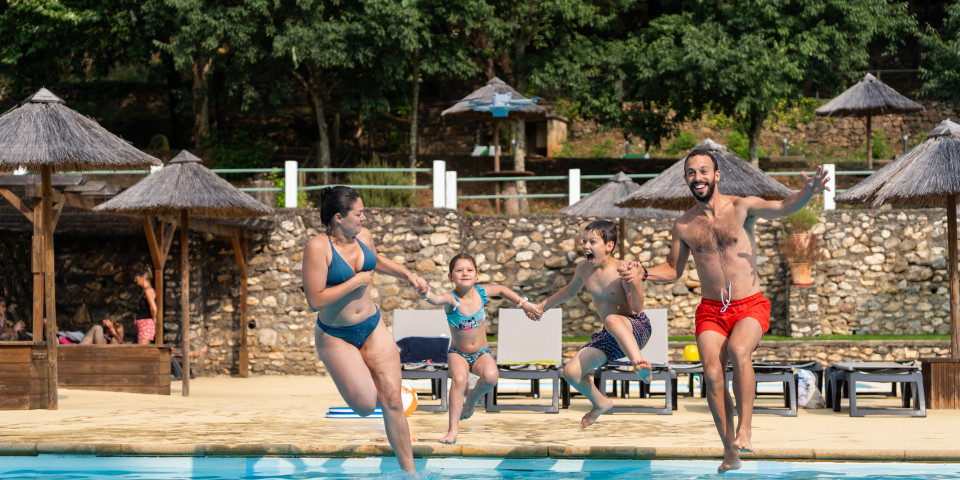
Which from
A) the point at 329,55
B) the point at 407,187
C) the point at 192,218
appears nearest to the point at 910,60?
the point at 329,55

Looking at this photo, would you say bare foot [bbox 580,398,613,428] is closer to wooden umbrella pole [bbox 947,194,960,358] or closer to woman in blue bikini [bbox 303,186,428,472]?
woman in blue bikini [bbox 303,186,428,472]

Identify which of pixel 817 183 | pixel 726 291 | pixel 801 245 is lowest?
pixel 726 291

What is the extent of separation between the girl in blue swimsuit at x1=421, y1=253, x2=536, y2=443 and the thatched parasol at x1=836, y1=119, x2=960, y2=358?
15.7 feet

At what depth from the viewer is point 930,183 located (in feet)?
34.7

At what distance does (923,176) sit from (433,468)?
6.13 meters

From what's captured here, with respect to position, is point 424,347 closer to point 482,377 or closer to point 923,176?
point 482,377

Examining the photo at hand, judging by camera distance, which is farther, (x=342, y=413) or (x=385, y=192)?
(x=385, y=192)

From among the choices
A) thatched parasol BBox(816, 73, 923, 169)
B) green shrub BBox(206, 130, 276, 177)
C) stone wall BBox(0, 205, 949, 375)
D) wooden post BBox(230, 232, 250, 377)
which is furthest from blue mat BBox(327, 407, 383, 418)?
green shrub BBox(206, 130, 276, 177)

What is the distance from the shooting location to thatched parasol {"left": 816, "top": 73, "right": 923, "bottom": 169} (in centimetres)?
2112

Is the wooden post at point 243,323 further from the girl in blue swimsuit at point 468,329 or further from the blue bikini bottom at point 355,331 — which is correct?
the blue bikini bottom at point 355,331

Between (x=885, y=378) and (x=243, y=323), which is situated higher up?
(x=243, y=323)

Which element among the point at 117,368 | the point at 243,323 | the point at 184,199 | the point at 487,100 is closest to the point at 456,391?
the point at 184,199

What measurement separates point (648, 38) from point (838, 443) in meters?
16.6

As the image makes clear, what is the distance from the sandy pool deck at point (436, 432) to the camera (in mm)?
7020
